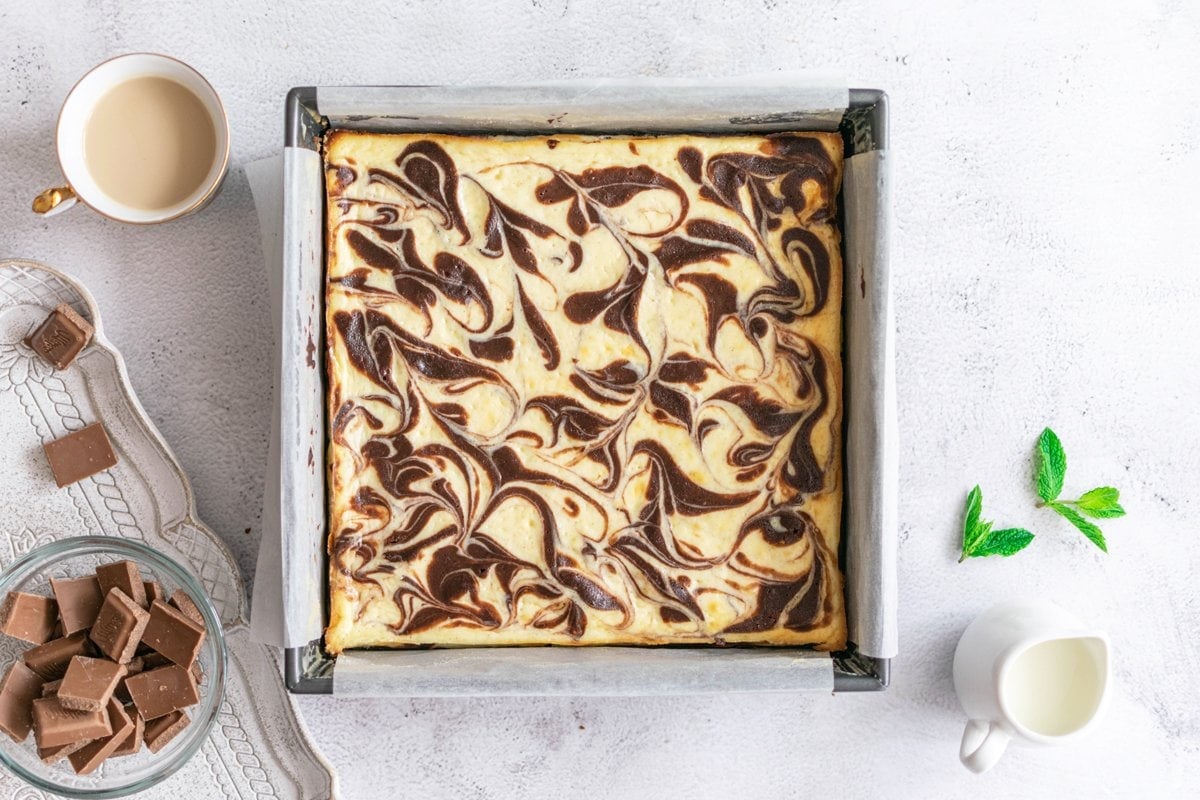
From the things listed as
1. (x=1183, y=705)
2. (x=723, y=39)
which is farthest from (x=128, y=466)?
(x=1183, y=705)

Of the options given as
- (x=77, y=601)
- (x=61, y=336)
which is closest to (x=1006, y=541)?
(x=77, y=601)

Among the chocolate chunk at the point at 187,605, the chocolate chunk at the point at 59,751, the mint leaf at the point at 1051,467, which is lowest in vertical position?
the chocolate chunk at the point at 59,751

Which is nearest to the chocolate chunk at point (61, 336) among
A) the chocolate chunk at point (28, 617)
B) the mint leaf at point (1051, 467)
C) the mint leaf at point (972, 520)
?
the chocolate chunk at point (28, 617)

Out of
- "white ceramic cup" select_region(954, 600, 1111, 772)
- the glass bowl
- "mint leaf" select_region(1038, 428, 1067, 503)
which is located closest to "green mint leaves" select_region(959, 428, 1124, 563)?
"mint leaf" select_region(1038, 428, 1067, 503)

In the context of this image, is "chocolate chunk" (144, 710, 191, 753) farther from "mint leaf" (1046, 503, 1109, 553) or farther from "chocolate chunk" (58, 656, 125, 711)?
"mint leaf" (1046, 503, 1109, 553)

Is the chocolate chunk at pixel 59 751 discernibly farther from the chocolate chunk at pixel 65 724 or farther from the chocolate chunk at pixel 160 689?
the chocolate chunk at pixel 160 689
